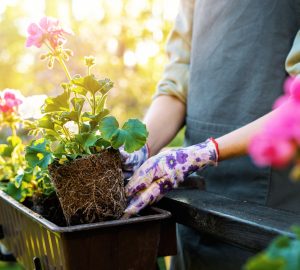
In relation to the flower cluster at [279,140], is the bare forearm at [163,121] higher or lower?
lower

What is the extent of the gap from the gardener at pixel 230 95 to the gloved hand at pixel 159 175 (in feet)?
0.44

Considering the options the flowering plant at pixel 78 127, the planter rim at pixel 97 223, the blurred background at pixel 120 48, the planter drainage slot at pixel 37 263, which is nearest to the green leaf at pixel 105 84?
the flowering plant at pixel 78 127

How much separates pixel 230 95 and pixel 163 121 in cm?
27

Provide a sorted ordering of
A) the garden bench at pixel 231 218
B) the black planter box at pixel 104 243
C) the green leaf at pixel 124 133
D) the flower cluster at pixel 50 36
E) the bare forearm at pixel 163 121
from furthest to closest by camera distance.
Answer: the bare forearm at pixel 163 121 < the flower cluster at pixel 50 36 < the green leaf at pixel 124 133 < the black planter box at pixel 104 243 < the garden bench at pixel 231 218

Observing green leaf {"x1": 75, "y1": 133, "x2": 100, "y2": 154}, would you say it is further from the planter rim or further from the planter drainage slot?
the planter drainage slot

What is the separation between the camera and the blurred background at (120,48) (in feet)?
31.5

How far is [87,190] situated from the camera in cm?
126

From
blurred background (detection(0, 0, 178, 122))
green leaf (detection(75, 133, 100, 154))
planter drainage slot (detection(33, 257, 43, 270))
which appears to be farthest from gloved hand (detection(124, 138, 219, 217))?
blurred background (detection(0, 0, 178, 122))

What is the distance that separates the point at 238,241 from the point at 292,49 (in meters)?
0.76

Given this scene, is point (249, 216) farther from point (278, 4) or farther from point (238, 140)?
point (278, 4)

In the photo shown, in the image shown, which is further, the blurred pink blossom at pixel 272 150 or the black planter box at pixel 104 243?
the black planter box at pixel 104 243

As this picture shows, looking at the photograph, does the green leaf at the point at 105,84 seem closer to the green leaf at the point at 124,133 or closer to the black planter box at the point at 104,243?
the green leaf at the point at 124,133

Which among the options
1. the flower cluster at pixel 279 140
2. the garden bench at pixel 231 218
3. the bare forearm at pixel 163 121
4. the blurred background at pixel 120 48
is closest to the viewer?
the flower cluster at pixel 279 140

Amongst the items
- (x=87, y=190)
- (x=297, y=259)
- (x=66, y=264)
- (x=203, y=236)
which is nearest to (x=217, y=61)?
(x=203, y=236)
